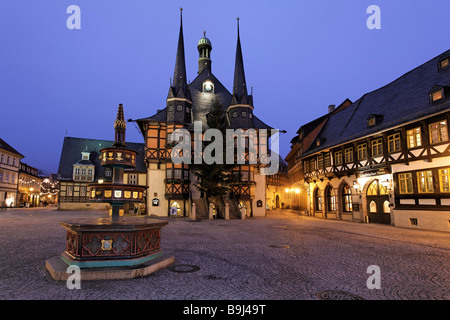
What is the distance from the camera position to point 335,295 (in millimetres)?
Result: 5312

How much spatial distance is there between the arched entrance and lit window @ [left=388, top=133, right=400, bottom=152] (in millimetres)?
2779

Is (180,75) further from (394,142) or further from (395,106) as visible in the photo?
(394,142)

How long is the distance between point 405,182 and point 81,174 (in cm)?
4630

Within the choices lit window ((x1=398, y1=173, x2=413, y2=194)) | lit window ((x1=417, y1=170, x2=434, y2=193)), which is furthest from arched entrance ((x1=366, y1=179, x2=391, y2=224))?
lit window ((x1=417, y1=170, x2=434, y2=193))

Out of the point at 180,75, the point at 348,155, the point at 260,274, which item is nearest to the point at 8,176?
the point at 180,75

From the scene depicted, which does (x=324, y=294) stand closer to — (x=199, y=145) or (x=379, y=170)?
(x=379, y=170)

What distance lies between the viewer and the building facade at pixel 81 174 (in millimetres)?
45625

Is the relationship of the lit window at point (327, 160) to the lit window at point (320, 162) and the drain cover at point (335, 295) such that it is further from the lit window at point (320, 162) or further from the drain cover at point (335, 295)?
the drain cover at point (335, 295)

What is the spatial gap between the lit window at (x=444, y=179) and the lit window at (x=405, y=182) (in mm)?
1995

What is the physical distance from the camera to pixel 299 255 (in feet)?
30.1

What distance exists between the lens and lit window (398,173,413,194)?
59.9 ft

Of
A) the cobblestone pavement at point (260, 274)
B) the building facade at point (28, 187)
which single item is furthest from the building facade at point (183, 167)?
the building facade at point (28, 187)

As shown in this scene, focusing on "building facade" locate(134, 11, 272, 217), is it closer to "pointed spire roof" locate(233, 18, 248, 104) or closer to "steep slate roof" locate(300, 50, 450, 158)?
"pointed spire roof" locate(233, 18, 248, 104)
